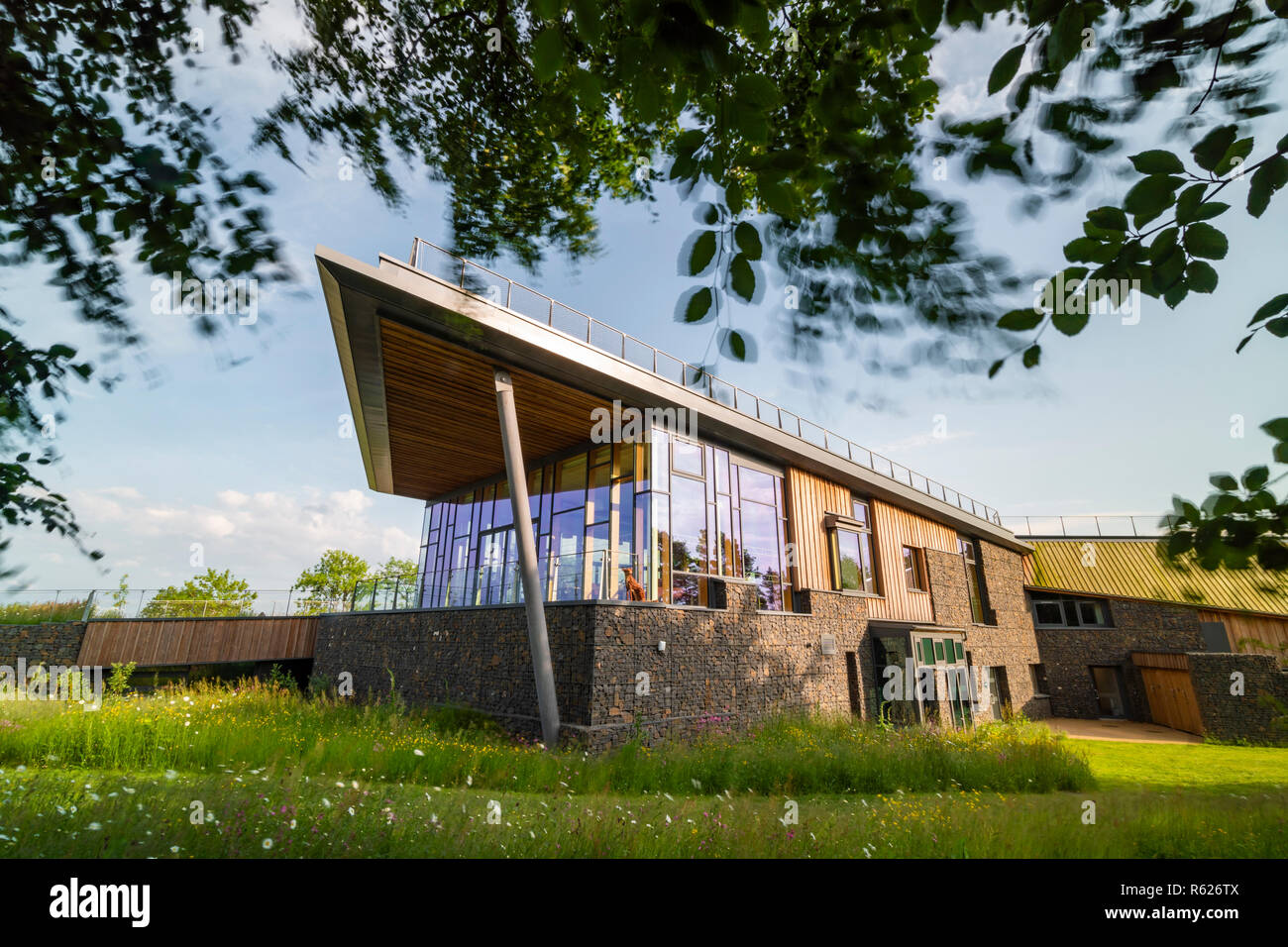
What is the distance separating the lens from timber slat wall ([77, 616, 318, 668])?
51.3 feet

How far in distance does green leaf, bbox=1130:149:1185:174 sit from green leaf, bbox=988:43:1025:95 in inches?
17.4

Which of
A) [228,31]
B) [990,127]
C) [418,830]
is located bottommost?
[418,830]

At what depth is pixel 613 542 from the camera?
1309cm

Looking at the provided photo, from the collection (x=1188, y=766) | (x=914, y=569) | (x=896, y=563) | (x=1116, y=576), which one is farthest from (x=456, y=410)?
(x=1116, y=576)

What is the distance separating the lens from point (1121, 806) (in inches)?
262

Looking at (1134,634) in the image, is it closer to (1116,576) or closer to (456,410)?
(1116,576)

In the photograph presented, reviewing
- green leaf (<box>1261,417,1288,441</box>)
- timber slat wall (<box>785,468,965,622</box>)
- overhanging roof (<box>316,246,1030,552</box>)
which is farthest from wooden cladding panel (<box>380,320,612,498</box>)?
green leaf (<box>1261,417,1288,441</box>)

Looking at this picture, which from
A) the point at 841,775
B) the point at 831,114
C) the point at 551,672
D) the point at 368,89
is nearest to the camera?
the point at 831,114

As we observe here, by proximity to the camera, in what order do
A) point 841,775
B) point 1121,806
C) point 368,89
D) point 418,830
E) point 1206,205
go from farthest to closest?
point 841,775, point 1121,806, point 418,830, point 368,89, point 1206,205

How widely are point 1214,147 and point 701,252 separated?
1603 millimetres

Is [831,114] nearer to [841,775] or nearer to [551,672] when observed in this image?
[841,775]
